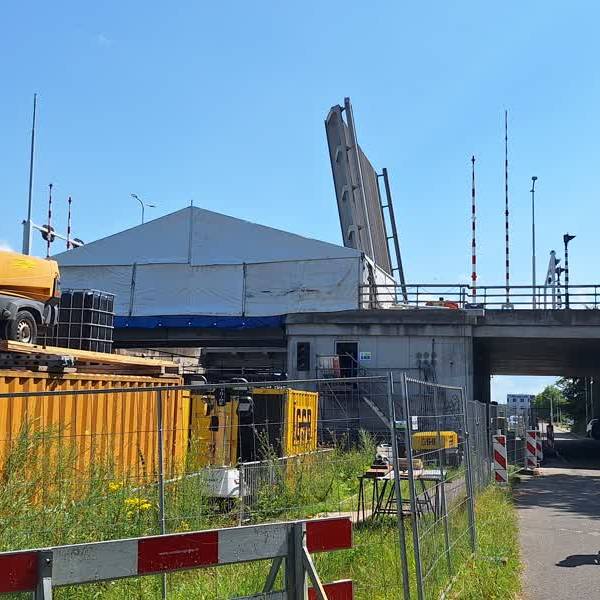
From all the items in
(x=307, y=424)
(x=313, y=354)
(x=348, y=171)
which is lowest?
(x=307, y=424)

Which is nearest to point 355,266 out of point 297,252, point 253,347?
point 297,252

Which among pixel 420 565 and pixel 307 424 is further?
pixel 307 424

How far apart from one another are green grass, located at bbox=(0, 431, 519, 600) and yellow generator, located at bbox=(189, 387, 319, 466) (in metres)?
1.26

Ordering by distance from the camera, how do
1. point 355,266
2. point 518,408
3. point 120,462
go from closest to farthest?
point 120,462, point 518,408, point 355,266

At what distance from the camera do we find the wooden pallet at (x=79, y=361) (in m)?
10.5

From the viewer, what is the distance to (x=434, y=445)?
8.14 meters

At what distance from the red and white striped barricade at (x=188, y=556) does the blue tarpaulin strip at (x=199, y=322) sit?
25.6 meters

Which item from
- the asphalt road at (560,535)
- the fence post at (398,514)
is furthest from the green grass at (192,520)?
the fence post at (398,514)

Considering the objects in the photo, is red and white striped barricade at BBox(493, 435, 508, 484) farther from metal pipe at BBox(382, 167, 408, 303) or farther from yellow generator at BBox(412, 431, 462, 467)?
metal pipe at BBox(382, 167, 408, 303)

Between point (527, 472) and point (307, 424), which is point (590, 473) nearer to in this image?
point (527, 472)

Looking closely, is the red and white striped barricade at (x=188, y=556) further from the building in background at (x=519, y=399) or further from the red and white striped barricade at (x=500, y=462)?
the building in background at (x=519, y=399)

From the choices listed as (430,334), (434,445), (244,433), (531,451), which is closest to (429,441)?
(434,445)

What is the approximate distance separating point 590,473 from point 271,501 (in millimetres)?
16550

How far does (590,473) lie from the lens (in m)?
22.4
